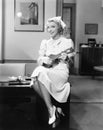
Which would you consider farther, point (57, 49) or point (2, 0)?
point (2, 0)

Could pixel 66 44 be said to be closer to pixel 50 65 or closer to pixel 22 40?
pixel 50 65

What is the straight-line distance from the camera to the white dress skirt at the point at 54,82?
2.44 meters

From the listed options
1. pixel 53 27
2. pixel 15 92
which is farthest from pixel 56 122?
pixel 53 27

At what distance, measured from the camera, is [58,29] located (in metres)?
2.75

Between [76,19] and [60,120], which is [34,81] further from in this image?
[76,19]

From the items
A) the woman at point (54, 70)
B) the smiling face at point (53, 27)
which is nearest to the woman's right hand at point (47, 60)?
the woman at point (54, 70)

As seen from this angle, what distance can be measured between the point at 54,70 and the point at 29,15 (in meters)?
1.86

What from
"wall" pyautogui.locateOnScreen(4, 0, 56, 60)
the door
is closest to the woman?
"wall" pyautogui.locateOnScreen(4, 0, 56, 60)

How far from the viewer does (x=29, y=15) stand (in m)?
4.16

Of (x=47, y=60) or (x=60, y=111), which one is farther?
(x=47, y=60)

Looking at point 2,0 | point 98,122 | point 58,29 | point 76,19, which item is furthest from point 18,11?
point 76,19

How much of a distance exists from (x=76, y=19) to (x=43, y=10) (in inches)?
125

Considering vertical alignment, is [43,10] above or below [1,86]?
above

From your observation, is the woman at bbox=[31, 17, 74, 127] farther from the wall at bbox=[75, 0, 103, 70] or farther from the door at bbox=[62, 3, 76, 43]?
the door at bbox=[62, 3, 76, 43]
